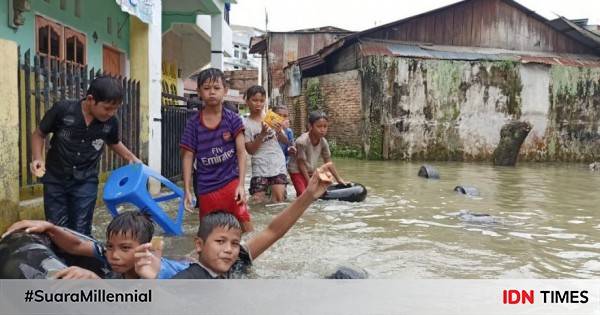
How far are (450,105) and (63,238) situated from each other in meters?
14.3

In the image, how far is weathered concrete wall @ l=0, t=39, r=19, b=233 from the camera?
161 inches


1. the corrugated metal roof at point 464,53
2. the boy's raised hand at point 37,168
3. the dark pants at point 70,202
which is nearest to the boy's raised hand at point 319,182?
the boy's raised hand at point 37,168

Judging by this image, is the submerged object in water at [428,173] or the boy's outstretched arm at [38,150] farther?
the submerged object in water at [428,173]

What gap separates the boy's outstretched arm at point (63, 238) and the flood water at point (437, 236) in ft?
3.00

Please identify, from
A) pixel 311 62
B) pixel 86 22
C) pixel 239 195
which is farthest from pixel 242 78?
pixel 239 195

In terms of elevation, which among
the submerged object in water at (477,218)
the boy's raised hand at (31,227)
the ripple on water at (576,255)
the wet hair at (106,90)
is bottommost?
the ripple on water at (576,255)

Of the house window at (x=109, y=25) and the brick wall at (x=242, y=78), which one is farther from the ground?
the brick wall at (x=242, y=78)

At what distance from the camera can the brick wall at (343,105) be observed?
54.4 ft

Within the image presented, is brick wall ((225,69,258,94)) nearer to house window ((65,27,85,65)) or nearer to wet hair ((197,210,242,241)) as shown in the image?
house window ((65,27,85,65))

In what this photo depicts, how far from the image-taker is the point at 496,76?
52.0 ft

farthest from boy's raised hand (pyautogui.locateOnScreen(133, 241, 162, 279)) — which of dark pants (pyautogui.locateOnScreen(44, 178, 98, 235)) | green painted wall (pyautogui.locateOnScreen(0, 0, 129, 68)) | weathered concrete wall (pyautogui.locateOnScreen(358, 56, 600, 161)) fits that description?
weathered concrete wall (pyautogui.locateOnScreen(358, 56, 600, 161))

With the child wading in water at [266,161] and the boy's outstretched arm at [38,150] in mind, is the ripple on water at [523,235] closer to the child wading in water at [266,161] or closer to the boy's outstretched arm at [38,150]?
the child wading in water at [266,161]

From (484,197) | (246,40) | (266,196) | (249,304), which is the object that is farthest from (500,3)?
(246,40)

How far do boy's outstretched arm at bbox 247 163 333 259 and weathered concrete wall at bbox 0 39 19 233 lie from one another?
2.35 meters
